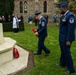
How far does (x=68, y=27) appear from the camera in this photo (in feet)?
22.7

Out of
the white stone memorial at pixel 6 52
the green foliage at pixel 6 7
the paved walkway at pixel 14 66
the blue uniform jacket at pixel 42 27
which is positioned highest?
the green foliage at pixel 6 7

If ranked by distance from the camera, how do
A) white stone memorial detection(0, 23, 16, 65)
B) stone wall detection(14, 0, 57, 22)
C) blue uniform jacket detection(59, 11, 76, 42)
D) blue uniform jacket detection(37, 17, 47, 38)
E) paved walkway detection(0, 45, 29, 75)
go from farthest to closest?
1. stone wall detection(14, 0, 57, 22)
2. blue uniform jacket detection(37, 17, 47, 38)
3. white stone memorial detection(0, 23, 16, 65)
4. paved walkway detection(0, 45, 29, 75)
5. blue uniform jacket detection(59, 11, 76, 42)

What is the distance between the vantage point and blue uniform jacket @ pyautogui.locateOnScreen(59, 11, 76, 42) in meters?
6.90

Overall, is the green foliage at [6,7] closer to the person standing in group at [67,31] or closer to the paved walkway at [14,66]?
the paved walkway at [14,66]

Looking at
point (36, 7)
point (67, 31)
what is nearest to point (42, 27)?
point (67, 31)

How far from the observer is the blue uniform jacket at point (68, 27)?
690cm

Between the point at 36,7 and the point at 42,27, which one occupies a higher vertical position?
the point at 36,7

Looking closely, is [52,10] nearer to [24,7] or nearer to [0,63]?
[24,7]

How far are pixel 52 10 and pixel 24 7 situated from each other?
4720 millimetres

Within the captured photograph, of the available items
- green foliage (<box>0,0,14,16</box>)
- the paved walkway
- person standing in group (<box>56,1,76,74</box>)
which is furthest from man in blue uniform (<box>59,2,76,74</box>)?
green foliage (<box>0,0,14,16</box>)

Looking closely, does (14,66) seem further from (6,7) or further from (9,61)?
(6,7)

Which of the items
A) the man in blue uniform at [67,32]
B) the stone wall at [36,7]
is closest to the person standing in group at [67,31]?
the man in blue uniform at [67,32]

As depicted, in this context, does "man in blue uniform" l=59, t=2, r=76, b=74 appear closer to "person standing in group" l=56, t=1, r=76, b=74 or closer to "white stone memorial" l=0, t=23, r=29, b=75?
"person standing in group" l=56, t=1, r=76, b=74

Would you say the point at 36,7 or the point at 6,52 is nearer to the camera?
the point at 6,52
